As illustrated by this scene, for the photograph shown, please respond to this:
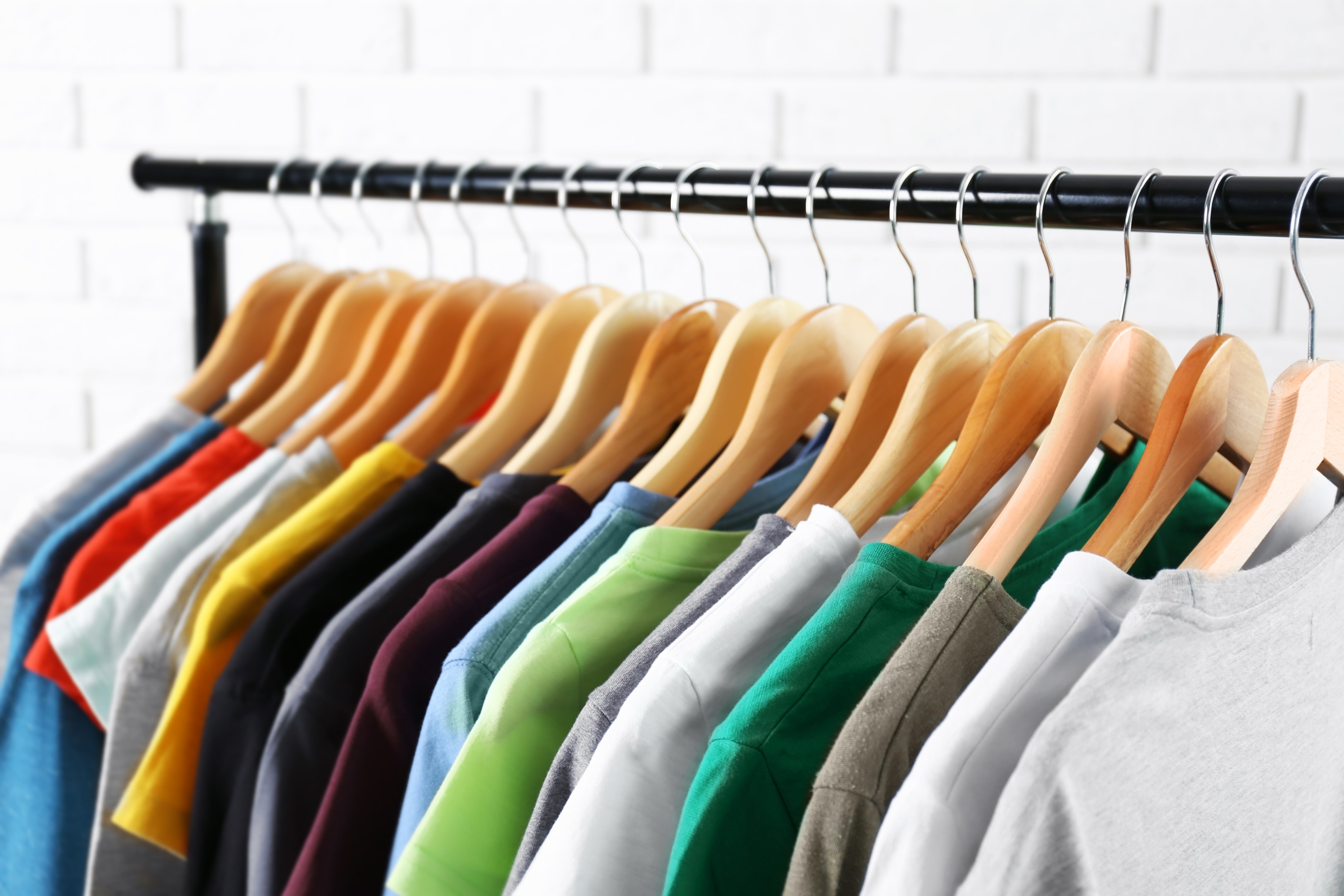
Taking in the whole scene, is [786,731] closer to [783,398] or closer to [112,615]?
[783,398]

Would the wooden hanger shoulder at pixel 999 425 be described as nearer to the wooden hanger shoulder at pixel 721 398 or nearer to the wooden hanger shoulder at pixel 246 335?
the wooden hanger shoulder at pixel 721 398

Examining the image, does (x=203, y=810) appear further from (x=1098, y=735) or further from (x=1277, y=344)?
(x=1277, y=344)

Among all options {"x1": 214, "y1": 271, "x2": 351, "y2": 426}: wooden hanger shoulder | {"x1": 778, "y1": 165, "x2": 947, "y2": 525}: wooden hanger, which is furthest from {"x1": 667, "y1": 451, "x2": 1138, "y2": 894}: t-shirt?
{"x1": 214, "y1": 271, "x2": 351, "y2": 426}: wooden hanger shoulder

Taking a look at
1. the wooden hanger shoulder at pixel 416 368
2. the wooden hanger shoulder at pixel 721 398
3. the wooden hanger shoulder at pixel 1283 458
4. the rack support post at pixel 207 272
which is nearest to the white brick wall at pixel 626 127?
the rack support post at pixel 207 272

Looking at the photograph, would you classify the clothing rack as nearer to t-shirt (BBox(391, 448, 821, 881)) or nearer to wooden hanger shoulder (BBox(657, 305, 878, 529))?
wooden hanger shoulder (BBox(657, 305, 878, 529))

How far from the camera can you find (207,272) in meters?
1.01

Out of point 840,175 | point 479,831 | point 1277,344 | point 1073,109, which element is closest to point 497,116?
point 1073,109

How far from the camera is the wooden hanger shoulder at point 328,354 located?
34.1 inches

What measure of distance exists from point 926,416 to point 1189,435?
126 mm

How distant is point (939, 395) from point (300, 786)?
408mm

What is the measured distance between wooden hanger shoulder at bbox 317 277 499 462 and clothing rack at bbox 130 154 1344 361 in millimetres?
74

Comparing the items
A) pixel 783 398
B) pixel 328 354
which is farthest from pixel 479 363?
Result: pixel 783 398

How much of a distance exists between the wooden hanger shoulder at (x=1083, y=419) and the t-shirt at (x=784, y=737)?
46mm

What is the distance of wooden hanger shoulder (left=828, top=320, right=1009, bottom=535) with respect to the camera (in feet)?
1.89
